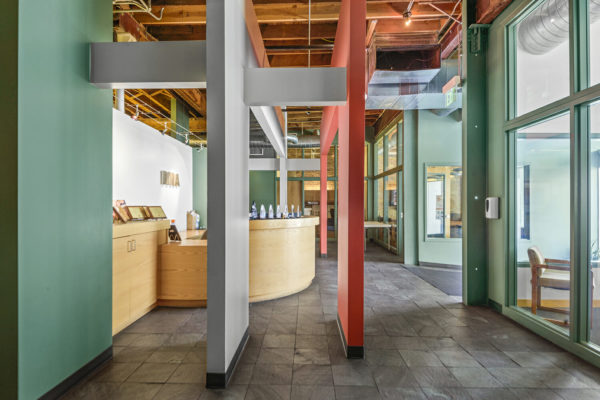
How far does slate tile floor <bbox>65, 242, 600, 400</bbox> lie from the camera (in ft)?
7.14

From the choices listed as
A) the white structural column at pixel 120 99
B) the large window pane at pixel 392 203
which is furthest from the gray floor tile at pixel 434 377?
the large window pane at pixel 392 203

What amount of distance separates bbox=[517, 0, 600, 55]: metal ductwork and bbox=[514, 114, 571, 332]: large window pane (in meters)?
0.89

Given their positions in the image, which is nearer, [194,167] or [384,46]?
[384,46]

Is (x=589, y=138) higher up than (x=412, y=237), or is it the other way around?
(x=589, y=138)

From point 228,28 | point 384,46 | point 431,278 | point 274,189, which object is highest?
point 384,46

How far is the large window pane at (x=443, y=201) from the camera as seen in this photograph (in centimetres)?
681

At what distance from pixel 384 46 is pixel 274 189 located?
7233mm

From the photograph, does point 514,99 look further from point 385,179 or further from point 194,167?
point 194,167

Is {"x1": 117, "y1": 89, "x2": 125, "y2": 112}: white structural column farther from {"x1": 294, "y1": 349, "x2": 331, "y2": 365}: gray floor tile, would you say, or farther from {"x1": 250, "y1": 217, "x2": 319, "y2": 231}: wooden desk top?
{"x1": 294, "y1": 349, "x2": 331, "y2": 365}: gray floor tile

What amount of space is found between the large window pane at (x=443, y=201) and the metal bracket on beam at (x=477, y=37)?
3130 mm

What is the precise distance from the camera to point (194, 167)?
8.73 metres

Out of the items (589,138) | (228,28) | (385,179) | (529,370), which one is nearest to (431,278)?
(529,370)

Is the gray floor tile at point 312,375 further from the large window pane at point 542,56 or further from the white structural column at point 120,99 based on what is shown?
the white structural column at point 120,99

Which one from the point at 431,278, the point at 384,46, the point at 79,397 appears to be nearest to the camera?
the point at 79,397
